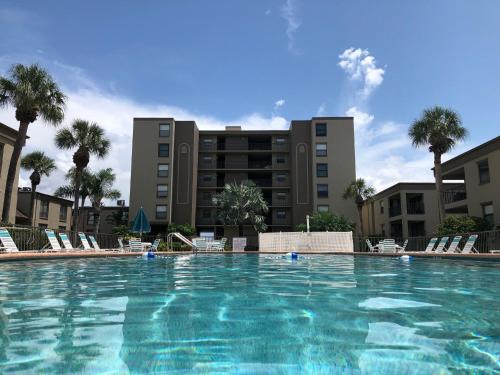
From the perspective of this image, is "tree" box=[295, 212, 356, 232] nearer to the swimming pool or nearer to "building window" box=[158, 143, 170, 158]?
"building window" box=[158, 143, 170, 158]

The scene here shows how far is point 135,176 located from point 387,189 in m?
24.8

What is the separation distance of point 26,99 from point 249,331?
20.8m

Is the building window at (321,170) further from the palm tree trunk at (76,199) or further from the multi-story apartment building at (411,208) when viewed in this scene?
the palm tree trunk at (76,199)

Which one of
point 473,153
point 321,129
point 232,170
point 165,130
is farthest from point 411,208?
point 165,130

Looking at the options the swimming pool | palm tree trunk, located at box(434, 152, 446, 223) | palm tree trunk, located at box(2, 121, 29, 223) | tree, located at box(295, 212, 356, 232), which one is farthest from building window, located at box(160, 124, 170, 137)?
the swimming pool

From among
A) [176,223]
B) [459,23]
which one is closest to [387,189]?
[176,223]

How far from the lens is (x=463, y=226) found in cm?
2294

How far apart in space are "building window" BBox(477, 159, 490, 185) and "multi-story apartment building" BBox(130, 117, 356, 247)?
1383 centimetres

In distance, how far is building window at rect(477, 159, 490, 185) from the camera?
993 inches

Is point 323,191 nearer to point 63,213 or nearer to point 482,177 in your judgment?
point 482,177

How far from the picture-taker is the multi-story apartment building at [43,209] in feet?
120

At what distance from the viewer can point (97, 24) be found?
1403cm

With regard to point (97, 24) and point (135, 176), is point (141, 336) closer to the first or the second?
point (97, 24)

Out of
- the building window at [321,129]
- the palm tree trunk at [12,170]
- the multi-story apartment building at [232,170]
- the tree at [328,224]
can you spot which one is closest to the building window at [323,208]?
the multi-story apartment building at [232,170]
